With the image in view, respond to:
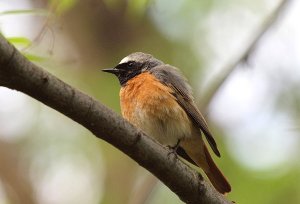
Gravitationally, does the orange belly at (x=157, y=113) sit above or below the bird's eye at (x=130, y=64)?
below

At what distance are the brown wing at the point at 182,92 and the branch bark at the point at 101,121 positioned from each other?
55.3 inches

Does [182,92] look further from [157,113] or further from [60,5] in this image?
[60,5]

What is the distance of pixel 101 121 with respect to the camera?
303 centimetres

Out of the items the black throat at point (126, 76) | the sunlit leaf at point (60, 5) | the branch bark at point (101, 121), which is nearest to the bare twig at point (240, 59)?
the branch bark at point (101, 121)

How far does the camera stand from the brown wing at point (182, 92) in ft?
16.7

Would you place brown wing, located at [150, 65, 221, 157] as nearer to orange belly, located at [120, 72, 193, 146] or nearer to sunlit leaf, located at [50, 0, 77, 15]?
orange belly, located at [120, 72, 193, 146]

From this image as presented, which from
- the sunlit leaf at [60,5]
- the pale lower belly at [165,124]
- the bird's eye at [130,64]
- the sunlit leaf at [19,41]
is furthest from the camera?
the bird's eye at [130,64]

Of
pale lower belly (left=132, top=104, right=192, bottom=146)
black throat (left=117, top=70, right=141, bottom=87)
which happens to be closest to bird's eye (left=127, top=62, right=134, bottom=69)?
black throat (left=117, top=70, right=141, bottom=87)

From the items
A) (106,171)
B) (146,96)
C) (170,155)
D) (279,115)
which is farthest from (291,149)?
(170,155)

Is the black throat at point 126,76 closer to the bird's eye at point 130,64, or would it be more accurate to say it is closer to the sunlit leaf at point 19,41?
the bird's eye at point 130,64

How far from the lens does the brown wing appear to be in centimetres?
508

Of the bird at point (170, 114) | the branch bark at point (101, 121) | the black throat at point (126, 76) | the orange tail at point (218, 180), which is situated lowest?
the branch bark at point (101, 121)

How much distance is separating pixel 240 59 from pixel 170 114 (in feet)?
3.75

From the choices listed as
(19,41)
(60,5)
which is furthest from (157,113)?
(19,41)
